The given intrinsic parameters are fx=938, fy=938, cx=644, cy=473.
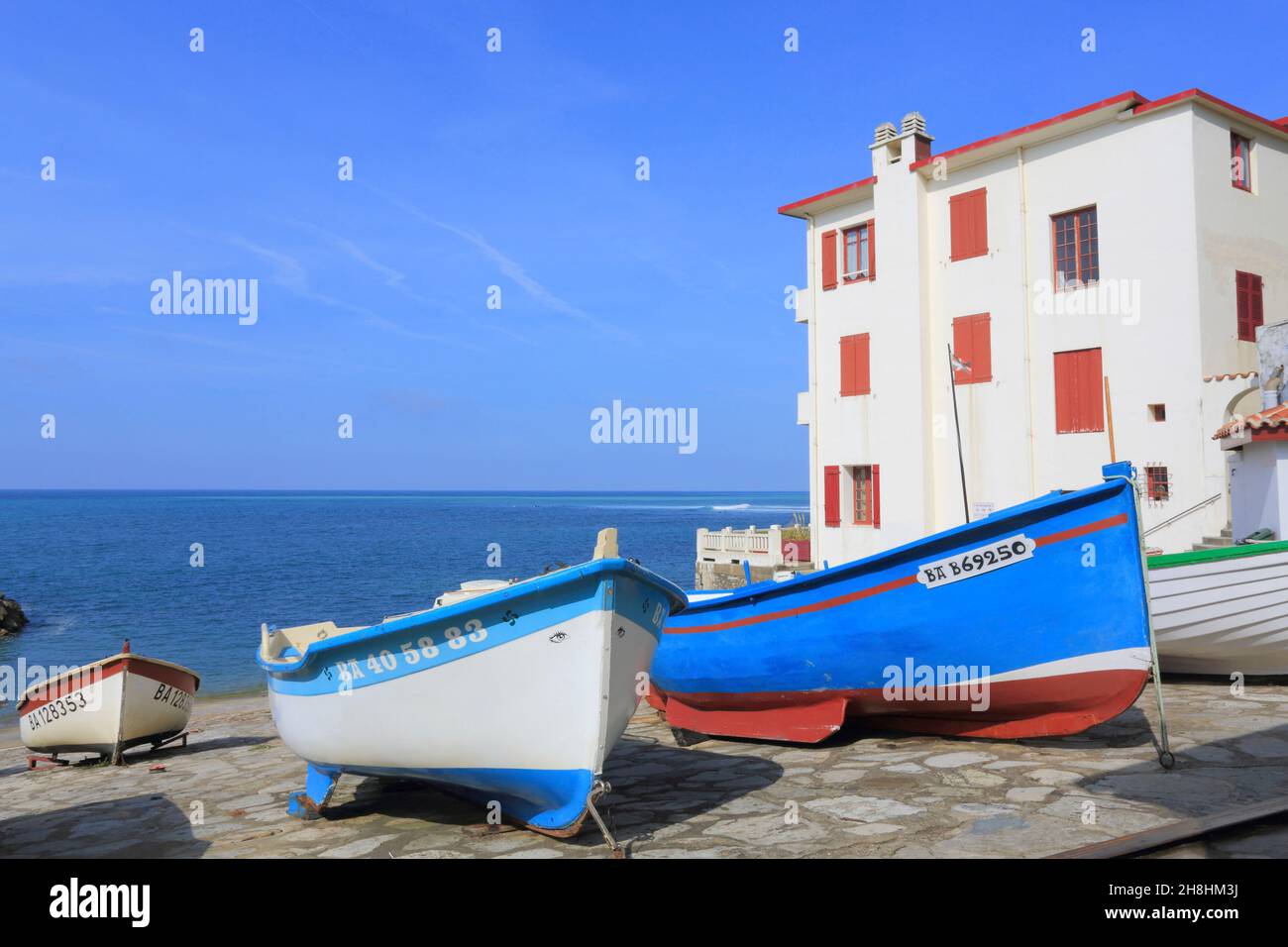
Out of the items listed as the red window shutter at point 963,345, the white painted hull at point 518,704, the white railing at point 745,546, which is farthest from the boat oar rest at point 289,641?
the white railing at point 745,546

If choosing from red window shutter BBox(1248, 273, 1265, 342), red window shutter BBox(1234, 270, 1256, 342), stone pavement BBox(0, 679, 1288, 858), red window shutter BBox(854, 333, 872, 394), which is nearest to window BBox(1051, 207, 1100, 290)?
red window shutter BBox(1234, 270, 1256, 342)

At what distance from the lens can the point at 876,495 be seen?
21.5 meters

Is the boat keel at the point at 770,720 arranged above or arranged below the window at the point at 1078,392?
below

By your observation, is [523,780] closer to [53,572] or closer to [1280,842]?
[1280,842]

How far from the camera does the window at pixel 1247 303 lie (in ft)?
57.1

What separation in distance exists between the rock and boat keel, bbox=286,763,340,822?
34.7 metres

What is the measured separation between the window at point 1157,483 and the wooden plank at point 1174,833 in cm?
1298

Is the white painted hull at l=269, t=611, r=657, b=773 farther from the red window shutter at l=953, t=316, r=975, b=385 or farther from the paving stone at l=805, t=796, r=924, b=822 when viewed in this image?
the red window shutter at l=953, t=316, r=975, b=385

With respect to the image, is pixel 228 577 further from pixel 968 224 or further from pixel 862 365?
pixel 968 224

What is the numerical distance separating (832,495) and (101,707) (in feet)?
52.0

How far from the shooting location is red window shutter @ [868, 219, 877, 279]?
2156cm

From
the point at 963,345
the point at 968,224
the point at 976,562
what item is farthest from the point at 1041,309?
the point at 976,562

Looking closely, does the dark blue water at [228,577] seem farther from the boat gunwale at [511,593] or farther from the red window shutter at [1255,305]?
the red window shutter at [1255,305]
